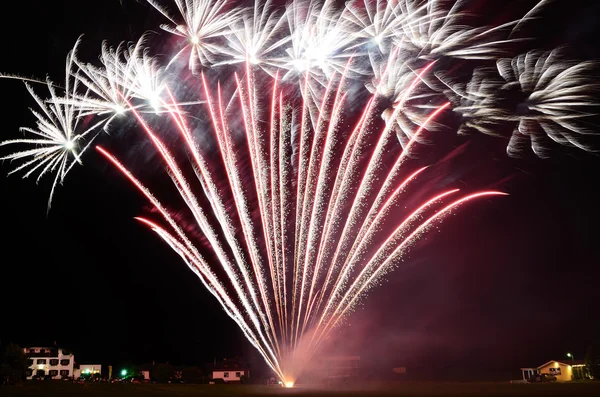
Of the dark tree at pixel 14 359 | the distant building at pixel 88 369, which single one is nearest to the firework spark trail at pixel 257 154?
the dark tree at pixel 14 359

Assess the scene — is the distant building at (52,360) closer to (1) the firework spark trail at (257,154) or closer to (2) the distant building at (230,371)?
(2) the distant building at (230,371)

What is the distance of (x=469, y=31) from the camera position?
16.5 meters

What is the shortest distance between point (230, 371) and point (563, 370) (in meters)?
39.4

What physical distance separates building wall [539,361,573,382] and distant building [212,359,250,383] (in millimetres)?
34393

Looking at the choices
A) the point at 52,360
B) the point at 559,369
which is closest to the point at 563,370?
the point at 559,369

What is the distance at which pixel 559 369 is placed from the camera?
4712 centimetres

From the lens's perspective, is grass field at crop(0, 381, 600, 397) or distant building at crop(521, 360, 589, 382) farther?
distant building at crop(521, 360, 589, 382)

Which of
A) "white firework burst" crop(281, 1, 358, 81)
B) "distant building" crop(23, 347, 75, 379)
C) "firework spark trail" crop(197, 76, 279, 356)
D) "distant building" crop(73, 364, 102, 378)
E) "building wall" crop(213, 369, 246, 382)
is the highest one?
"white firework burst" crop(281, 1, 358, 81)

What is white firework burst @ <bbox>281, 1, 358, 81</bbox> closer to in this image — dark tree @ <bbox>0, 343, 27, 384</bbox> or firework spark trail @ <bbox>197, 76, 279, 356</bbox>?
firework spark trail @ <bbox>197, 76, 279, 356</bbox>

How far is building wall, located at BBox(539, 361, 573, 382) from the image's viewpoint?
45.8 m

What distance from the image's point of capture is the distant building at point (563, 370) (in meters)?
45.5

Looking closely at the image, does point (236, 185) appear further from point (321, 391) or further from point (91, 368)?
point (91, 368)

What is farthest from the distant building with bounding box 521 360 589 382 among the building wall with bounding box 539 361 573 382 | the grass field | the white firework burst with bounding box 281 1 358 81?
the white firework burst with bounding box 281 1 358 81

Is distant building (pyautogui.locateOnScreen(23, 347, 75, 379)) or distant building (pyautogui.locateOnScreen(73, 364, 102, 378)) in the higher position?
distant building (pyautogui.locateOnScreen(23, 347, 75, 379))
